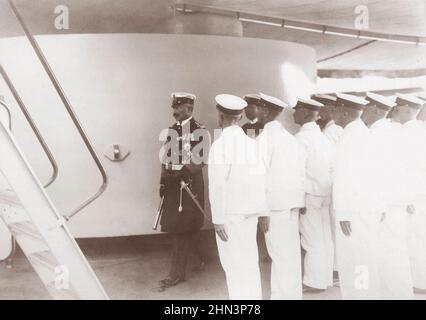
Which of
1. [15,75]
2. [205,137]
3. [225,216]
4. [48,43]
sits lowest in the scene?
[225,216]

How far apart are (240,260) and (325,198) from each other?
1036mm

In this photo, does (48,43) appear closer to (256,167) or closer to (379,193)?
(256,167)

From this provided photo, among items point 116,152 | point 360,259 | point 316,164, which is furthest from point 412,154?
point 116,152

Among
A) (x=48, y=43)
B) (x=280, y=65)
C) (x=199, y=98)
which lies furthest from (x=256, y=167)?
(x=48, y=43)

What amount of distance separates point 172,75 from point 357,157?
2.06 meters

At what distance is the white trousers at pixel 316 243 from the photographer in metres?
3.50

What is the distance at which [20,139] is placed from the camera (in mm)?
4457

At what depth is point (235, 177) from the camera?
2902mm

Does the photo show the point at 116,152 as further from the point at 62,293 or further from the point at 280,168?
the point at 62,293

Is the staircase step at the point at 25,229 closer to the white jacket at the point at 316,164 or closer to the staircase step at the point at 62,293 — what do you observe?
the staircase step at the point at 62,293

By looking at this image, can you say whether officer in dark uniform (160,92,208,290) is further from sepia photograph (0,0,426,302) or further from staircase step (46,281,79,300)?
staircase step (46,281,79,300)

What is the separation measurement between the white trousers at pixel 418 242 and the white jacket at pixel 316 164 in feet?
2.33

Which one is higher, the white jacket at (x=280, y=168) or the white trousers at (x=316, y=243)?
the white jacket at (x=280, y=168)

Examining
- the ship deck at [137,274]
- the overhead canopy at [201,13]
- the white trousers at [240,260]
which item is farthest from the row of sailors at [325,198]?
the overhead canopy at [201,13]
